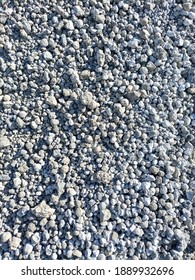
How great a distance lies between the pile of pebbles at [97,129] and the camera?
178 centimetres

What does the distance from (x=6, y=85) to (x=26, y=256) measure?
75cm

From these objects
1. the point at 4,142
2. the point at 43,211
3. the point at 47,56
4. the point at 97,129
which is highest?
the point at 47,56

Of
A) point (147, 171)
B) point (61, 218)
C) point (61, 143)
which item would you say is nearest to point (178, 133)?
point (147, 171)

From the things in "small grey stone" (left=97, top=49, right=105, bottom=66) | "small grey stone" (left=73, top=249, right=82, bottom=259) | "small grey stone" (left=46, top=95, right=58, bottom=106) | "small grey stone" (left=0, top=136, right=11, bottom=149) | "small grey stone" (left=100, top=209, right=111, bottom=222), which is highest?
"small grey stone" (left=97, top=49, right=105, bottom=66)

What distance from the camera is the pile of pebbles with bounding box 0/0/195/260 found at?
1780 millimetres

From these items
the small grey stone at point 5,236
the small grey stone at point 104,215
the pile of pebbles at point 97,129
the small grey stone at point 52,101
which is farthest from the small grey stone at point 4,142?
the small grey stone at point 104,215

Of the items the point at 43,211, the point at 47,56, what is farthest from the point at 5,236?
the point at 47,56

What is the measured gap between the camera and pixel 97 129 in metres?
1.84

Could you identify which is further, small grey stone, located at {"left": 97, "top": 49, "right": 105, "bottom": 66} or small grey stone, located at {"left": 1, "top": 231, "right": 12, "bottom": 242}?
small grey stone, located at {"left": 97, "top": 49, "right": 105, "bottom": 66}

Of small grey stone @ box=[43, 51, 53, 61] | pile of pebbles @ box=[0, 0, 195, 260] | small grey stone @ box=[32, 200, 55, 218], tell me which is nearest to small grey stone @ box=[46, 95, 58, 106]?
pile of pebbles @ box=[0, 0, 195, 260]

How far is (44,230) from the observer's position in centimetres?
178

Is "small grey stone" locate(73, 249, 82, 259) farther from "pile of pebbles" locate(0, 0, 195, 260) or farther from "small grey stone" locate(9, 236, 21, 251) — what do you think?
"small grey stone" locate(9, 236, 21, 251)

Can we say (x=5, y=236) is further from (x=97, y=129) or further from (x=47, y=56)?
(x=47, y=56)

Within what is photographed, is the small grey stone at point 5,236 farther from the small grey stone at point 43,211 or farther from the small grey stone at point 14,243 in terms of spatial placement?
the small grey stone at point 43,211
